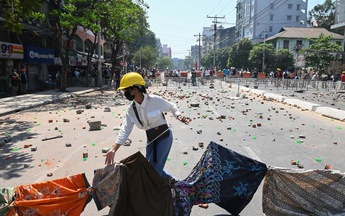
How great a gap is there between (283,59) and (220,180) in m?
61.0

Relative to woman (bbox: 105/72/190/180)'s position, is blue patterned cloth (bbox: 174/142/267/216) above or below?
below

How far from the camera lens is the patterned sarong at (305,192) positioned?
147 inches

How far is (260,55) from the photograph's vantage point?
6316 cm

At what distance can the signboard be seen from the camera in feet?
68.1

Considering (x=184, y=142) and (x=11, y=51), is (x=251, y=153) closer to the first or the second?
(x=184, y=142)

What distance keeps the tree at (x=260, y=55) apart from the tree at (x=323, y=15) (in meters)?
26.4

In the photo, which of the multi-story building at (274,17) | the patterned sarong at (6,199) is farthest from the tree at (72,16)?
the multi-story building at (274,17)

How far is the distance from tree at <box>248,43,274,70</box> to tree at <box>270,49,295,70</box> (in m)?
0.99

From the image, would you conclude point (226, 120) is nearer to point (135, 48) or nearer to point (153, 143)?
point (153, 143)

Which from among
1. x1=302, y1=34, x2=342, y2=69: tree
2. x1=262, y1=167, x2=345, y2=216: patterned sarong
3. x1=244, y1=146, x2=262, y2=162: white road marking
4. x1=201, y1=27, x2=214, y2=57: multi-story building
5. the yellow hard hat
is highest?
x1=201, y1=27, x2=214, y2=57: multi-story building

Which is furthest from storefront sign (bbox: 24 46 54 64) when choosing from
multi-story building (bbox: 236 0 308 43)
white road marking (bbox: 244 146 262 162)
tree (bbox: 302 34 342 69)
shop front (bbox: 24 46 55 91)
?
multi-story building (bbox: 236 0 308 43)

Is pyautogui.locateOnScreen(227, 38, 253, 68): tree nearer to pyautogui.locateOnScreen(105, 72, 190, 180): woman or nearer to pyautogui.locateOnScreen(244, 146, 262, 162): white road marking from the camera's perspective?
pyautogui.locateOnScreen(244, 146, 262, 162): white road marking

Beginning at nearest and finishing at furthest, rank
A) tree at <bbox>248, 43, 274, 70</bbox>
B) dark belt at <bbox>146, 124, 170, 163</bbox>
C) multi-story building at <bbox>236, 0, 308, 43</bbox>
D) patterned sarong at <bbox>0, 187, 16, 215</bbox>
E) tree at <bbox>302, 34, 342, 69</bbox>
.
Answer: patterned sarong at <bbox>0, 187, 16, 215</bbox>
dark belt at <bbox>146, 124, 170, 163</bbox>
tree at <bbox>302, 34, 342, 69</bbox>
tree at <bbox>248, 43, 274, 70</bbox>
multi-story building at <bbox>236, 0, 308, 43</bbox>

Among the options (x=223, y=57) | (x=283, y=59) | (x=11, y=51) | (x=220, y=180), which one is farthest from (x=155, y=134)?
(x=223, y=57)
